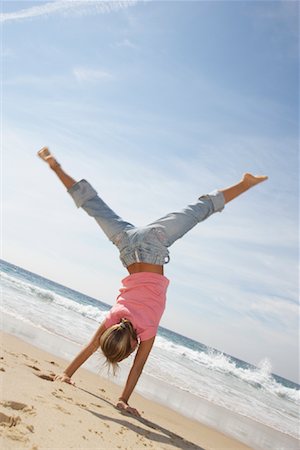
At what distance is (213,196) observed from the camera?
16.1 feet

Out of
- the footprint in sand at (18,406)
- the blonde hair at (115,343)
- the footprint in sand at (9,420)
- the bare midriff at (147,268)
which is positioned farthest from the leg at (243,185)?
the footprint in sand at (9,420)

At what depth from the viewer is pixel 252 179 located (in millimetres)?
5176

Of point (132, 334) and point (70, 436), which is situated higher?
point (132, 334)

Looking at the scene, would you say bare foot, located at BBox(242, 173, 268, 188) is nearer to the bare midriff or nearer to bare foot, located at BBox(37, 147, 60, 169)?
the bare midriff

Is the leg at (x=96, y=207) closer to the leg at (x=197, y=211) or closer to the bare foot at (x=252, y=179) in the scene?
the leg at (x=197, y=211)

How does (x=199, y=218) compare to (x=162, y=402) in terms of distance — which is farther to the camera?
(x=162, y=402)

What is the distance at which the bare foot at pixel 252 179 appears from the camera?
5168mm

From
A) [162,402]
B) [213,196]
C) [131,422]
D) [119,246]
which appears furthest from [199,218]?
[162,402]

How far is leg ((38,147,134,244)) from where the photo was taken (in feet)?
15.0

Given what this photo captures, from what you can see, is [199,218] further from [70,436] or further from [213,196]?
[70,436]

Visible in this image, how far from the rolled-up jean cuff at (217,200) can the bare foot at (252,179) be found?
17.8 inches

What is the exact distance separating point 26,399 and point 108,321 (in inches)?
52.5

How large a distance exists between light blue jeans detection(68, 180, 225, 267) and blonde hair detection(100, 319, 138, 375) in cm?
84

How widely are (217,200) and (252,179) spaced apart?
62 cm
